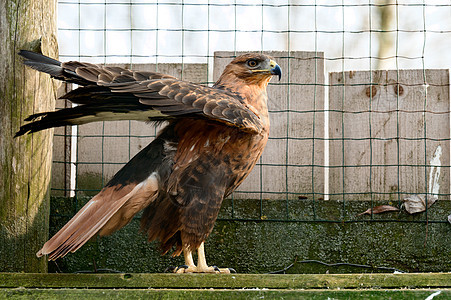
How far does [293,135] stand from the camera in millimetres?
4121

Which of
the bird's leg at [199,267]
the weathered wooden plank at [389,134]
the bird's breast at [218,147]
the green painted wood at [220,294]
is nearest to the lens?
the green painted wood at [220,294]

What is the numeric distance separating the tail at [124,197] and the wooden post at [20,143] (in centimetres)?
33

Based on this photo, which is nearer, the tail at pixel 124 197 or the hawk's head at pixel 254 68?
the tail at pixel 124 197

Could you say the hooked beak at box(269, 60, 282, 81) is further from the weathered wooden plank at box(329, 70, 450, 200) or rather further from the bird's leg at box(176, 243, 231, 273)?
the bird's leg at box(176, 243, 231, 273)

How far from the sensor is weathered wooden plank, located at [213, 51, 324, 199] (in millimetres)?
4059

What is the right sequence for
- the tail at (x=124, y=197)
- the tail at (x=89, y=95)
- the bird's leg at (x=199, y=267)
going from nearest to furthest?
the tail at (x=89, y=95)
the tail at (x=124, y=197)
the bird's leg at (x=199, y=267)

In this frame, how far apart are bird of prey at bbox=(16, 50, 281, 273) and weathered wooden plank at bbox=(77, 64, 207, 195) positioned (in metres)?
0.72

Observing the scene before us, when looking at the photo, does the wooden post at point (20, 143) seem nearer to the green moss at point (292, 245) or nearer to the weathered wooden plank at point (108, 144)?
the green moss at point (292, 245)

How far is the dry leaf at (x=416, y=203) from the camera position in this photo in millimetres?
3838

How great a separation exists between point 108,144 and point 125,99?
1507 mm

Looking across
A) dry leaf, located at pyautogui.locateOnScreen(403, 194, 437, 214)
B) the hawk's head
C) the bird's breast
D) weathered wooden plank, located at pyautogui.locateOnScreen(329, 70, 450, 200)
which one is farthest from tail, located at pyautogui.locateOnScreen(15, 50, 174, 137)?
dry leaf, located at pyautogui.locateOnScreen(403, 194, 437, 214)

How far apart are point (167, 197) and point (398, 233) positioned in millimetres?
1633

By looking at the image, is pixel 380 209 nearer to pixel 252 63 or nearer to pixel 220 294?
pixel 252 63

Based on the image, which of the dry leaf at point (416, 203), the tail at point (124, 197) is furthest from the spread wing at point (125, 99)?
the dry leaf at point (416, 203)
